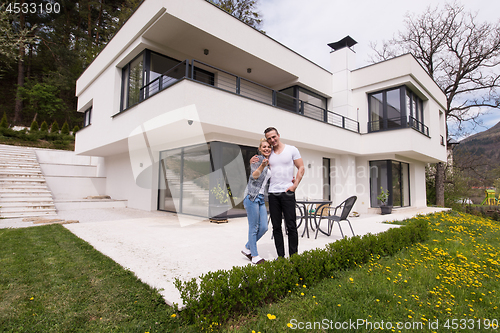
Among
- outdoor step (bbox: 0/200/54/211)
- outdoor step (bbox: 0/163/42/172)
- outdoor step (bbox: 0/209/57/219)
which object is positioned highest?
outdoor step (bbox: 0/163/42/172)

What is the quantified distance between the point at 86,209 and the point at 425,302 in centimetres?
1122

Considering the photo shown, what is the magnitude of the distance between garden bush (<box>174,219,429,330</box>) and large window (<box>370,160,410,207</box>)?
9087 millimetres

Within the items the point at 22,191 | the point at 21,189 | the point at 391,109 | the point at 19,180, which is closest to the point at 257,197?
the point at 22,191

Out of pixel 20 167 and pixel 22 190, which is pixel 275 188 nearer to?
pixel 22 190

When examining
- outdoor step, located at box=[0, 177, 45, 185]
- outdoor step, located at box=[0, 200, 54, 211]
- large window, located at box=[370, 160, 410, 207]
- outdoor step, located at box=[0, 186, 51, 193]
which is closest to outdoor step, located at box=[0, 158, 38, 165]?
outdoor step, located at box=[0, 177, 45, 185]

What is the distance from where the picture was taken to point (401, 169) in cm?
1275

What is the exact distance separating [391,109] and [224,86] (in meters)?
7.19

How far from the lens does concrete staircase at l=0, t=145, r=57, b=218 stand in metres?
8.02

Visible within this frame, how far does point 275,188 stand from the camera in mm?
3098

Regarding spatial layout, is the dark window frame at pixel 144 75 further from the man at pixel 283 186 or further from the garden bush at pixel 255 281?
the garden bush at pixel 255 281

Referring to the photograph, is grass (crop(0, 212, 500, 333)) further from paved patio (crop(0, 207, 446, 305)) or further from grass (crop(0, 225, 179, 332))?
paved patio (crop(0, 207, 446, 305))

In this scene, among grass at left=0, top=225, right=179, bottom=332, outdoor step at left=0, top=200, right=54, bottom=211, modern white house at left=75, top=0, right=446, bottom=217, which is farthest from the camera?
outdoor step at left=0, top=200, right=54, bottom=211

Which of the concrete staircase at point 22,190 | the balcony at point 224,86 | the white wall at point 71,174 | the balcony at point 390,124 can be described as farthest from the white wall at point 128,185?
the balcony at point 390,124

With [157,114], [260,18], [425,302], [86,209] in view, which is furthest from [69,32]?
[425,302]
